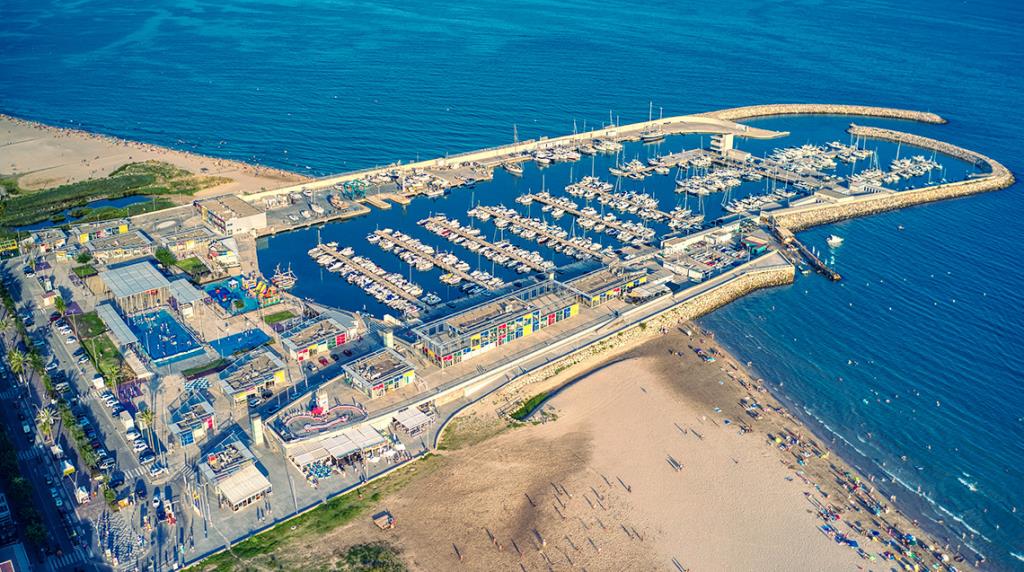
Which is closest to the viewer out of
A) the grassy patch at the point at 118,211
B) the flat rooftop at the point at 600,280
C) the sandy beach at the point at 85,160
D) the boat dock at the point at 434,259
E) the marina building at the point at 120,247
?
the flat rooftop at the point at 600,280

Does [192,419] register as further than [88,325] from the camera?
No

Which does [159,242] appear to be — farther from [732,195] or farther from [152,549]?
[732,195]

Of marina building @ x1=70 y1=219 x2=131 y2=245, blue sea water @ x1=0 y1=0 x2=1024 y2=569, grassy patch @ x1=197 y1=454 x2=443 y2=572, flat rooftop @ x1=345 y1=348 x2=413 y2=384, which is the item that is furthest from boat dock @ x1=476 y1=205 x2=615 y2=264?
marina building @ x1=70 y1=219 x2=131 y2=245

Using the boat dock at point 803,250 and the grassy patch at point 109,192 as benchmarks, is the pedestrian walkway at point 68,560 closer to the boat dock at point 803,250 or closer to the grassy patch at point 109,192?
the grassy patch at point 109,192

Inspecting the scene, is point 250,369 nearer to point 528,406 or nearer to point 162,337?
point 162,337

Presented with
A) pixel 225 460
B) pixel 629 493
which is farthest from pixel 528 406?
pixel 225 460

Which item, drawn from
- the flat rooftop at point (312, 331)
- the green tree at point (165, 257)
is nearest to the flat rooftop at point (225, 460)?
the flat rooftop at point (312, 331)

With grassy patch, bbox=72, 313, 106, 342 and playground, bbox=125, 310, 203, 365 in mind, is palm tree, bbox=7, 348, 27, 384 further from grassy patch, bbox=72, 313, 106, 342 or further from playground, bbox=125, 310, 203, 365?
playground, bbox=125, 310, 203, 365
